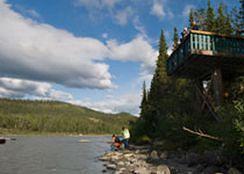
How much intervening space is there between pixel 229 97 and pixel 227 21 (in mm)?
9937

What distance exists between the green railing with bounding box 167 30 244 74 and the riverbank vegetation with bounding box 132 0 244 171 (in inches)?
80.9

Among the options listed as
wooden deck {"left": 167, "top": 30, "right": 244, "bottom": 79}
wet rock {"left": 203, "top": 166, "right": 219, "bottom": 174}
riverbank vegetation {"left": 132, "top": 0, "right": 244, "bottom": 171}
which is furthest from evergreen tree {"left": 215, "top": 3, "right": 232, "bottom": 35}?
wet rock {"left": 203, "top": 166, "right": 219, "bottom": 174}

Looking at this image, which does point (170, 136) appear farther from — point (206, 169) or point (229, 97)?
point (206, 169)

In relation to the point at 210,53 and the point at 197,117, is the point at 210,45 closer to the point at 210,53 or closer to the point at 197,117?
the point at 210,53

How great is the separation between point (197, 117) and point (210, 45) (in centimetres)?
615

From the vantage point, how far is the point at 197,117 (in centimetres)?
2166

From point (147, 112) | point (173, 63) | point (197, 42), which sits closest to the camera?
point (197, 42)

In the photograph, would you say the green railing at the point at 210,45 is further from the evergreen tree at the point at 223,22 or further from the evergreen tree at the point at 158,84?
the evergreen tree at the point at 158,84

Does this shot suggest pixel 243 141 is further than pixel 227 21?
No

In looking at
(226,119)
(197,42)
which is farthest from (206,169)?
(197,42)

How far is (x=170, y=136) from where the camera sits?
24422 mm

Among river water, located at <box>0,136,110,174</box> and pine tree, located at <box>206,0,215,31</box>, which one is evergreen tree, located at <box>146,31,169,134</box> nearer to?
river water, located at <box>0,136,110,174</box>

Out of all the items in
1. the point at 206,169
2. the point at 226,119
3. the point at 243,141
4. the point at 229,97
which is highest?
the point at 229,97

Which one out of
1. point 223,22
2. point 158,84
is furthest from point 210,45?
point 158,84
